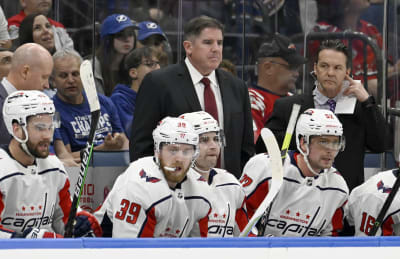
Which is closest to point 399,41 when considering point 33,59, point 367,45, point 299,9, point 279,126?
point 367,45

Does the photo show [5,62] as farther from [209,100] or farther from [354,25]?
[354,25]

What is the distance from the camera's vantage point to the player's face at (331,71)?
13.3 feet

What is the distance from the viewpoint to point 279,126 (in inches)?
161

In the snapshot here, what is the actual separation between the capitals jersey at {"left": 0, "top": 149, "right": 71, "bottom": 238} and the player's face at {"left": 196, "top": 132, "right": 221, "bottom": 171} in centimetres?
56

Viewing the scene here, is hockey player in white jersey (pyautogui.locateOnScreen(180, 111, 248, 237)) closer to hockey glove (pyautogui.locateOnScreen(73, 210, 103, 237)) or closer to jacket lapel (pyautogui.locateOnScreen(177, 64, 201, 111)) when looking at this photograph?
jacket lapel (pyautogui.locateOnScreen(177, 64, 201, 111))

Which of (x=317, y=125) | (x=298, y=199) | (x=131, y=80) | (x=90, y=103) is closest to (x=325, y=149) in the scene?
(x=317, y=125)

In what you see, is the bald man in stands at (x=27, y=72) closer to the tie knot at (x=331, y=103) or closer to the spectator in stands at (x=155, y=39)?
the spectator in stands at (x=155, y=39)

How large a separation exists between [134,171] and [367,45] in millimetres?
2055

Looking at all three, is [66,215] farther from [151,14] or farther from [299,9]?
[299,9]

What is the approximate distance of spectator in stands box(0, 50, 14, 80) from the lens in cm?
431

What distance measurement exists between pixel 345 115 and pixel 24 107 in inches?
59.5

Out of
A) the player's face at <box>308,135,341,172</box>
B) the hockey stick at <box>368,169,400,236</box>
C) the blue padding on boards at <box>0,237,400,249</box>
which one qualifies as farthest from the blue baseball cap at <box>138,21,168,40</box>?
the blue padding on boards at <box>0,237,400,249</box>

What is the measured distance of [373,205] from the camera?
3.74 metres
